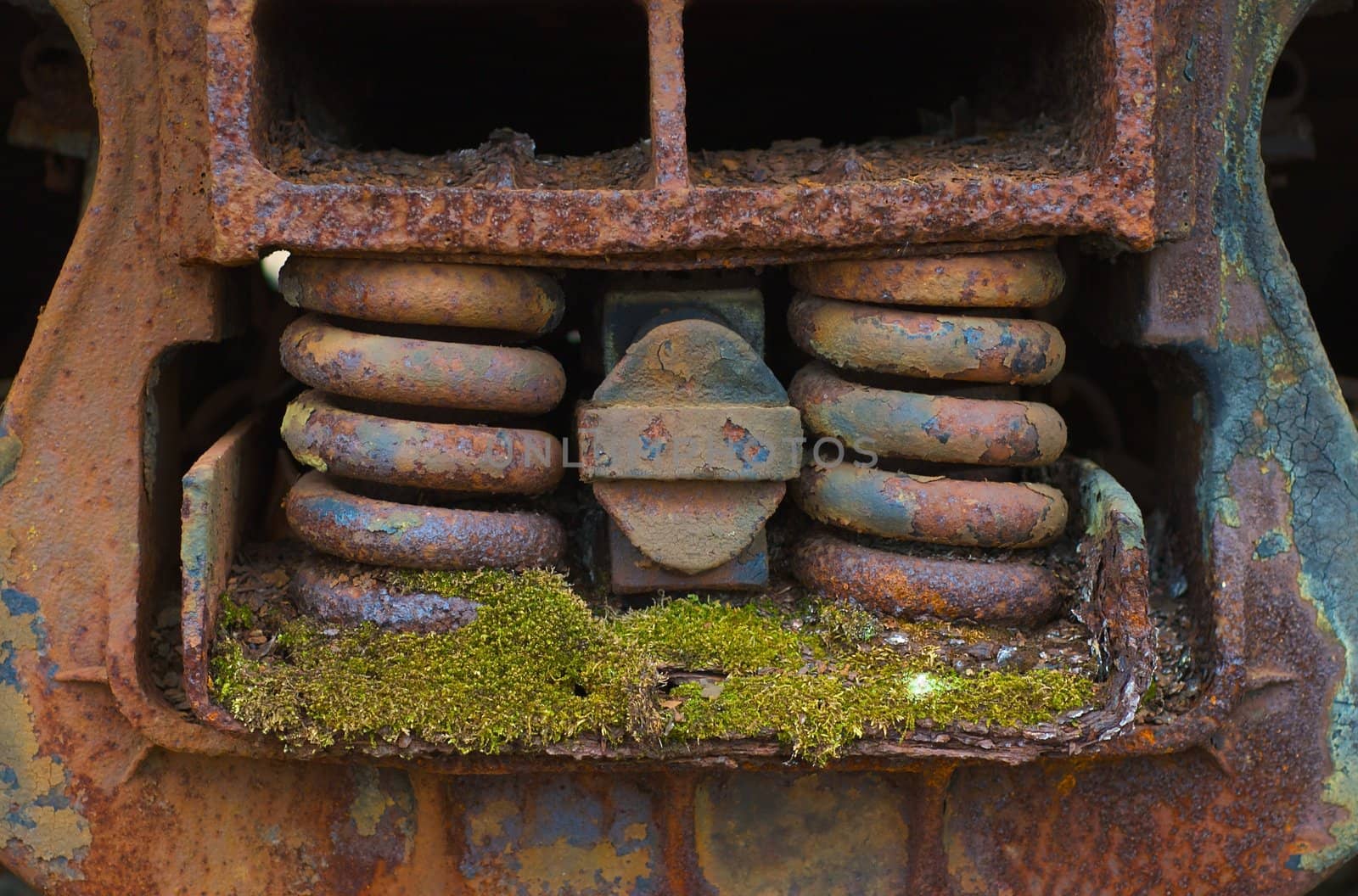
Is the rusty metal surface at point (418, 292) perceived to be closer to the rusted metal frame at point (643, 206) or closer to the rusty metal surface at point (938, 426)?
the rusted metal frame at point (643, 206)

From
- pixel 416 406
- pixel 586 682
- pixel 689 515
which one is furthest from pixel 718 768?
pixel 416 406

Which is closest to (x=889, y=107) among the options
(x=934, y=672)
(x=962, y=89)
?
(x=962, y=89)

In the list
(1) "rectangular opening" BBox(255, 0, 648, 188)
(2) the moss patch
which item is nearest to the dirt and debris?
(1) "rectangular opening" BBox(255, 0, 648, 188)

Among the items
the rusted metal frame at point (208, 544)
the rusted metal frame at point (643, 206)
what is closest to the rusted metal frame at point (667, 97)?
the rusted metal frame at point (643, 206)

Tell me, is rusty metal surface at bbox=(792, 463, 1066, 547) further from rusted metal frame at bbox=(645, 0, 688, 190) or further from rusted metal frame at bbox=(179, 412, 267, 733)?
rusted metal frame at bbox=(179, 412, 267, 733)

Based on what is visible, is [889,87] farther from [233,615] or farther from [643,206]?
[233,615]

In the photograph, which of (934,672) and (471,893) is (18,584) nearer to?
(471,893)

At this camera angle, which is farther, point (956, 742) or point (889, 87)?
point (889, 87)
